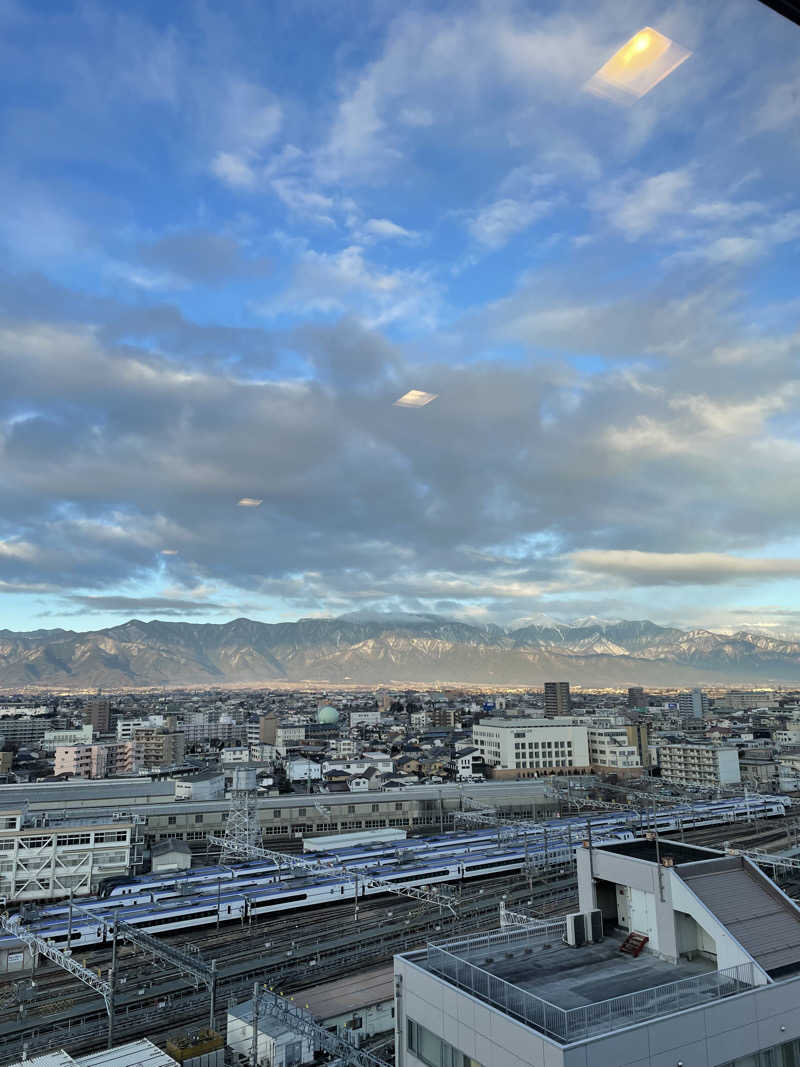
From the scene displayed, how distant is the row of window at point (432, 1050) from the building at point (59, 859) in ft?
48.5

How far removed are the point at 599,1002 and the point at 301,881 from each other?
13.2 meters

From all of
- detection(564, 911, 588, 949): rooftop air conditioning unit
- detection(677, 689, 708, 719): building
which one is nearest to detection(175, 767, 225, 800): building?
detection(564, 911, 588, 949): rooftop air conditioning unit

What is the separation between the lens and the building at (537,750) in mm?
35875

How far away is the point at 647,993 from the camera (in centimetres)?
453

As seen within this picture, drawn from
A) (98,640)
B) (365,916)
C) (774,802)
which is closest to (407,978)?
(365,916)

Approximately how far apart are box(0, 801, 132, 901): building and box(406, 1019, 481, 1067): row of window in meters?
14.8

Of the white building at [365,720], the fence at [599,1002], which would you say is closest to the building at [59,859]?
the fence at [599,1002]

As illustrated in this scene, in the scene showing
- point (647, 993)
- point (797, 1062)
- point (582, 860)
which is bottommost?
point (797, 1062)

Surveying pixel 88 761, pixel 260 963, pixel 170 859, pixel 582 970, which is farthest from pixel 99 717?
pixel 582 970

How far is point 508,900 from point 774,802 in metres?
16.4

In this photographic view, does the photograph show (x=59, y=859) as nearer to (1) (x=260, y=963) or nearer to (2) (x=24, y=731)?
(1) (x=260, y=963)

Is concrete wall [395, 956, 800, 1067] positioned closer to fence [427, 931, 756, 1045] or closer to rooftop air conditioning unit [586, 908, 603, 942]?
fence [427, 931, 756, 1045]

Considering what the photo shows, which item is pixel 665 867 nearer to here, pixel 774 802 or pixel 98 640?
pixel 774 802

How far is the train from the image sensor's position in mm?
13555
